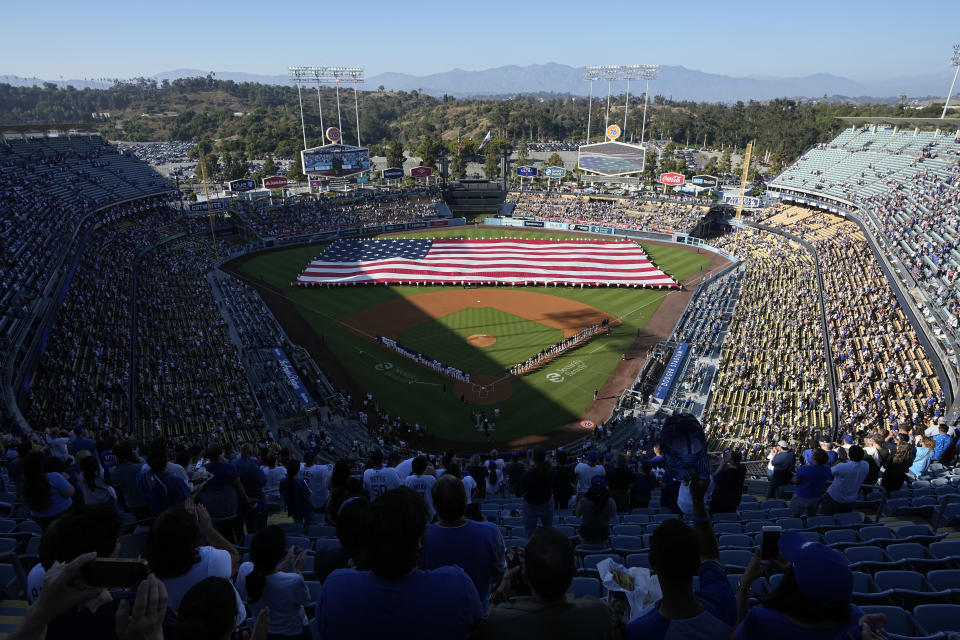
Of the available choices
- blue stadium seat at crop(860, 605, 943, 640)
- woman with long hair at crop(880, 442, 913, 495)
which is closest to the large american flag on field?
woman with long hair at crop(880, 442, 913, 495)

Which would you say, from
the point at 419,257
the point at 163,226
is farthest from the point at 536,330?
the point at 163,226

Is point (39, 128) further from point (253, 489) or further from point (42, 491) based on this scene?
point (42, 491)

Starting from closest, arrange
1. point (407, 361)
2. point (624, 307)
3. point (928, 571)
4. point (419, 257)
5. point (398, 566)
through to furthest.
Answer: point (398, 566) < point (928, 571) < point (407, 361) < point (624, 307) < point (419, 257)

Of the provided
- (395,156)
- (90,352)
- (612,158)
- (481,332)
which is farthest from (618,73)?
(90,352)

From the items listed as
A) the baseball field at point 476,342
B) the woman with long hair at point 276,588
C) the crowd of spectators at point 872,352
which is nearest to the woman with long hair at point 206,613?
the woman with long hair at point 276,588

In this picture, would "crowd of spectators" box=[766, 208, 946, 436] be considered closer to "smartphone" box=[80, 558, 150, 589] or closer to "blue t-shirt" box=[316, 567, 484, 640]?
"blue t-shirt" box=[316, 567, 484, 640]

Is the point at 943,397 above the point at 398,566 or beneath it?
beneath

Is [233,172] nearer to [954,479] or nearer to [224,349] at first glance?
[224,349]
